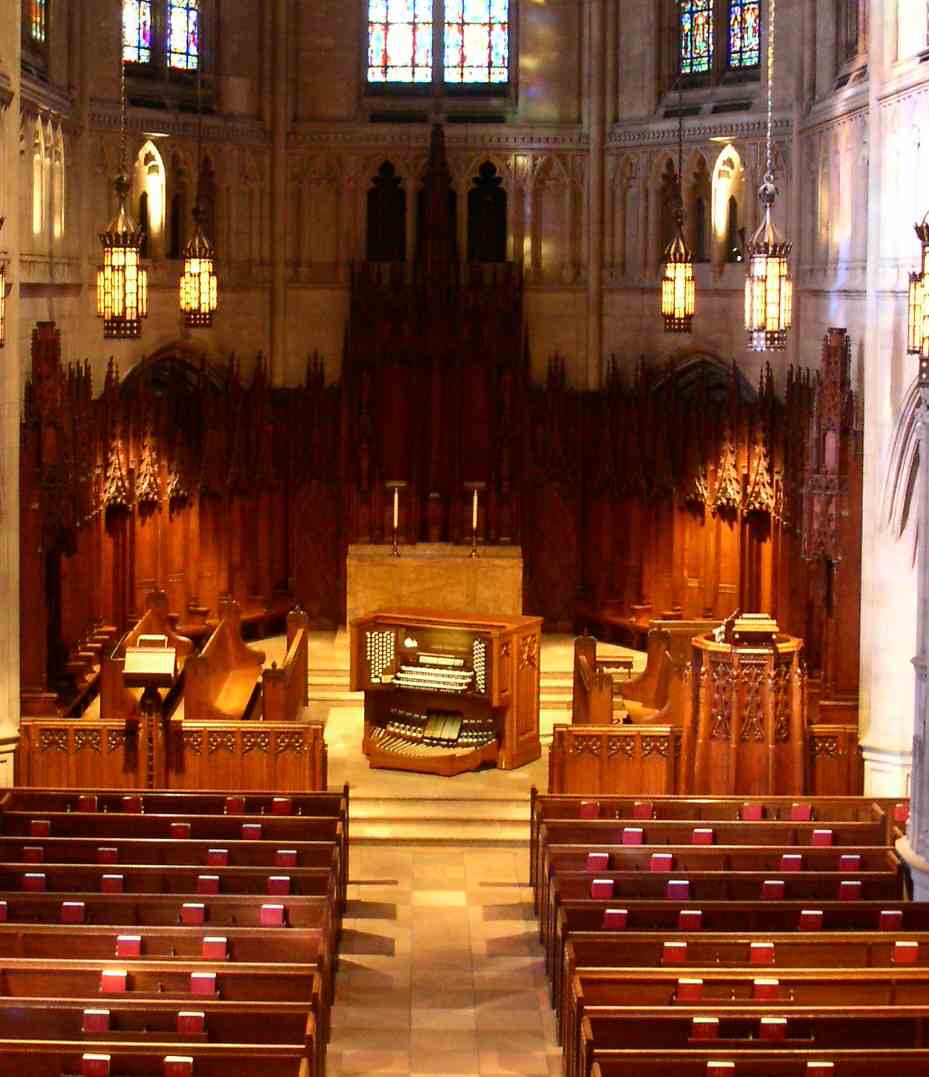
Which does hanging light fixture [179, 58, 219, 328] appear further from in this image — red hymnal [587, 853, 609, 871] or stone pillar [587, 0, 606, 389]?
red hymnal [587, 853, 609, 871]

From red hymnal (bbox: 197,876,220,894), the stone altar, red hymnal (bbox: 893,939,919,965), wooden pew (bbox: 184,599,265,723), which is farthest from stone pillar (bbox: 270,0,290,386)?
red hymnal (bbox: 893,939,919,965)

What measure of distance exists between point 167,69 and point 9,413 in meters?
8.99

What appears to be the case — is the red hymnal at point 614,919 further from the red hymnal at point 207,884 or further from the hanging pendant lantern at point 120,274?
the hanging pendant lantern at point 120,274

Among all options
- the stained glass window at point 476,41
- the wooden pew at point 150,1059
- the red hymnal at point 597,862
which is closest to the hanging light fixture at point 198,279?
the stained glass window at point 476,41

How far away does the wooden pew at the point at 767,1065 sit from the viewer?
12.1 m

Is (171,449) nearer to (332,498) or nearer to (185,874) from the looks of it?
(332,498)

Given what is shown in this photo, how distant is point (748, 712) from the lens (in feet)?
65.6

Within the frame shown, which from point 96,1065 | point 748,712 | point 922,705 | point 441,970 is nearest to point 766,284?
point 748,712

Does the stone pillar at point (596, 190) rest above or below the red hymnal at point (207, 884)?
above

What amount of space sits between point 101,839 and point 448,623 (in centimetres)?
601

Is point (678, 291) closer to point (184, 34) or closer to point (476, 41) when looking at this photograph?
point (476, 41)

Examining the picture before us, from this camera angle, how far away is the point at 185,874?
16.5 m

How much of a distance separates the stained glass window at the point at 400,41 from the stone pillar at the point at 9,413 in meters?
9.38

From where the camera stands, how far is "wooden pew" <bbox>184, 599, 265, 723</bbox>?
863 inches
